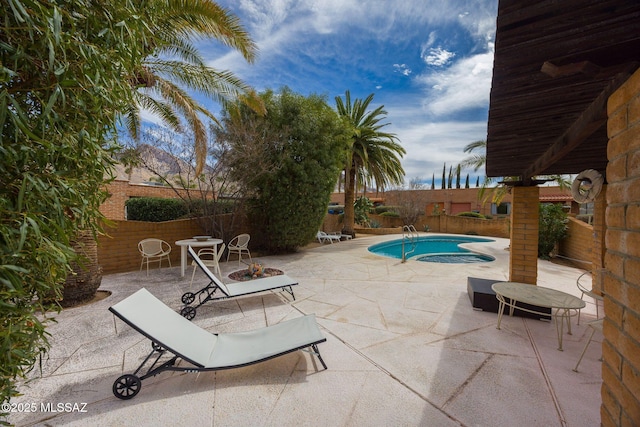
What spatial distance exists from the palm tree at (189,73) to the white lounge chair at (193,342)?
167 inches


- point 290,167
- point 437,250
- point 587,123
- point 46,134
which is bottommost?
point 437,250

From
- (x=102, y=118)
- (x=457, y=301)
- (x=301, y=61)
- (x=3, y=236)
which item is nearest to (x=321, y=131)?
(x=301, y=61)

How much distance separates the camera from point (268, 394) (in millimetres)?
2408

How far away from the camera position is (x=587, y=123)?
2432mm

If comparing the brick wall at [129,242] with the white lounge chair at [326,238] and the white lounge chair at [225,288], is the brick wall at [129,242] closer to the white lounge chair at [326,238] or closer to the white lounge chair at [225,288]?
the white lounge chair at [225,288]

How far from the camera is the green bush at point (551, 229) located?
938cm

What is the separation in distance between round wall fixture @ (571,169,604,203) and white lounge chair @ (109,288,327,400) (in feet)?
Result: 14.9

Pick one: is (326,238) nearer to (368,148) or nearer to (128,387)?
(368,148)

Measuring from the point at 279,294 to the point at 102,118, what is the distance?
4374 mm

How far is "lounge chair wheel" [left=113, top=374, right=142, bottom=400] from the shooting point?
2314 millimetres

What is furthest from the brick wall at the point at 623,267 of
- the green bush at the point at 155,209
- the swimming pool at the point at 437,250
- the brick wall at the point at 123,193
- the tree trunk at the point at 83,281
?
the brick wall at the point at 123,193

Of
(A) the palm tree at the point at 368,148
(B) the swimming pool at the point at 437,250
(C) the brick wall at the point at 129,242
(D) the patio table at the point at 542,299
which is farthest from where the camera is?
(A) the palm tree at the point at 368,148

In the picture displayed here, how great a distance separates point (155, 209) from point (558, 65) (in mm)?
11065

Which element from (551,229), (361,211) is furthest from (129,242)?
(361,211)
